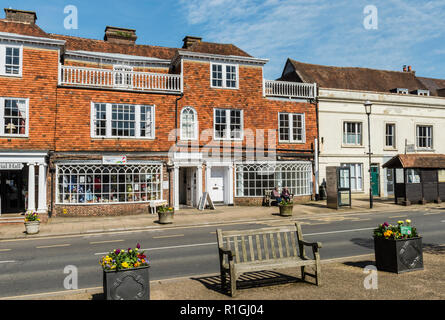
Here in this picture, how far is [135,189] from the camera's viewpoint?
2059 centimetres

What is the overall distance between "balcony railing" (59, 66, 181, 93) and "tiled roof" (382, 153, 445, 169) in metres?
14.0

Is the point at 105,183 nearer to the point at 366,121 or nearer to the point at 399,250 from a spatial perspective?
the point at 399,250

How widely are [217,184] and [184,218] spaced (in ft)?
17.3

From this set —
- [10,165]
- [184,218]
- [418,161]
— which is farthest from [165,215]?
[418,161]

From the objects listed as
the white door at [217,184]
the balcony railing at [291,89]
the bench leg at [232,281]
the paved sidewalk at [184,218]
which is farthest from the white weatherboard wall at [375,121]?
the bench leg at [232,281]

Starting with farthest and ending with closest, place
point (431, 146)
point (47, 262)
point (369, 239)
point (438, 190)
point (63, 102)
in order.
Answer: point (431, 146) < point (438, 190) < point (63, 102) < point (369, 239) < point (47, 262)

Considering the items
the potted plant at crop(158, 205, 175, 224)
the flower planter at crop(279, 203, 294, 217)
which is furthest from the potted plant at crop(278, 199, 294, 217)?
the potted plant at crop(158, 205, 175, 224)

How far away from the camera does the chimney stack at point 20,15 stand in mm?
22250

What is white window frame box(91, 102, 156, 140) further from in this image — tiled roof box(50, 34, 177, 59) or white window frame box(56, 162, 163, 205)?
tiled roof box(50, 34, 177, 59)

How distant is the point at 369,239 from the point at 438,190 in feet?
48.1

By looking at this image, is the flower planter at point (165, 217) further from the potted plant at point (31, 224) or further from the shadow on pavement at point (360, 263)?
the shadow on pavement at point (360, 263)

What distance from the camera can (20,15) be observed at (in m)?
22.5
